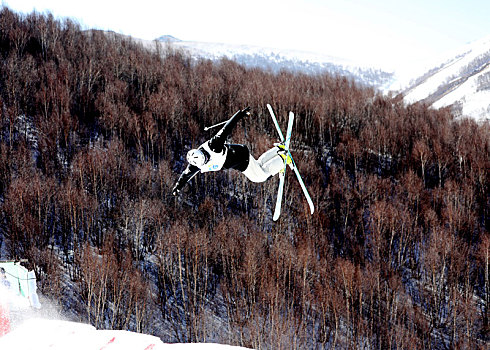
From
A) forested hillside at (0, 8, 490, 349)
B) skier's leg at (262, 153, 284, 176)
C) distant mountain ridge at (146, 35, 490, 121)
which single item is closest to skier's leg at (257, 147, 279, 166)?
skier's leg at (262, 153, 284, 176)

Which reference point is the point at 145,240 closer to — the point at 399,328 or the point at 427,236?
the point at 399,328

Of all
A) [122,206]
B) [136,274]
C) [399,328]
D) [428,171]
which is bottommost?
[399,328]

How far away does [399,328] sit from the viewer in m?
35.4

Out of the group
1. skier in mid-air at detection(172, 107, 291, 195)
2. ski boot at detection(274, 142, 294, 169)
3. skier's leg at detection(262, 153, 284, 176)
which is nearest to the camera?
skier in mid-air at detection(172, 107, 291, 195)

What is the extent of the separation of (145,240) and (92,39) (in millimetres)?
54764

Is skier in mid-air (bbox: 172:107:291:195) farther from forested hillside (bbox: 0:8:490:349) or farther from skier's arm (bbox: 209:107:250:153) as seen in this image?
forested hillside (bbox: 0:8:490:349)

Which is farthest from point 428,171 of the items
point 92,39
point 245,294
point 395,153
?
point 92,39

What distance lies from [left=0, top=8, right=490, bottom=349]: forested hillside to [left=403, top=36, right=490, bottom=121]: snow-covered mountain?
42787mm

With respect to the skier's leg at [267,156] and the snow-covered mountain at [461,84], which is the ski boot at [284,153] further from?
the snow-covered mountain at [461,84]

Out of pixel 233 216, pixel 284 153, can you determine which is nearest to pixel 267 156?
pixel 284 153

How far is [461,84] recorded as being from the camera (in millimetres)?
131125

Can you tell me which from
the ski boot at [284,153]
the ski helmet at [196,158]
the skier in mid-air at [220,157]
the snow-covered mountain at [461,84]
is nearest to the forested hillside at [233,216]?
the ski boot at [284,153]

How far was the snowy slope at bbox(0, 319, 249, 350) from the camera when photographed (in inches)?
273

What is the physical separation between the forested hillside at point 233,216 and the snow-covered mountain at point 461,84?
140 ft
